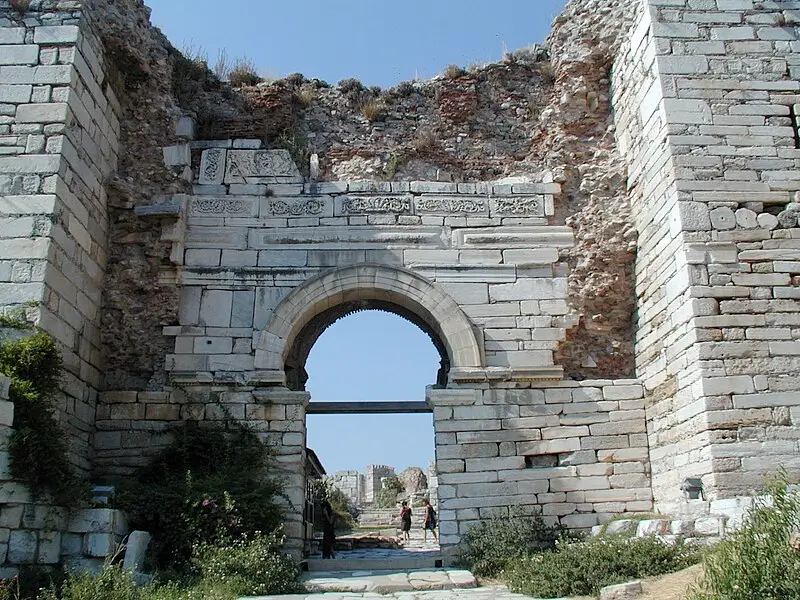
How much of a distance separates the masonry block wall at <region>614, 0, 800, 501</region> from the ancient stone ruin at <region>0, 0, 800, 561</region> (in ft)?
0.10

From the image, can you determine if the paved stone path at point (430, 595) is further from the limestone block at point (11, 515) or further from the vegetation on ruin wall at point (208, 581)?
the limestone block at point (11, 515)

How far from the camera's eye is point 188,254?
10.3 m

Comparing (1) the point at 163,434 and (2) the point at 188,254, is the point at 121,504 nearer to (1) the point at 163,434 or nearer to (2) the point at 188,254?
(1) the point at 163,434

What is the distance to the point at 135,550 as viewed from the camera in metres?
7.80

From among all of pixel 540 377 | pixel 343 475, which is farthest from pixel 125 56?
pixel 343 475

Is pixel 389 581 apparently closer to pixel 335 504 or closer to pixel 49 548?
pixel 49 548

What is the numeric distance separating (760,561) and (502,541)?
3.82 metres

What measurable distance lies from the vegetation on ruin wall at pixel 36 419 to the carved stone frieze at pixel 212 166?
11.4 ft

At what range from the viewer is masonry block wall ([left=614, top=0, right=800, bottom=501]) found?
8.02m

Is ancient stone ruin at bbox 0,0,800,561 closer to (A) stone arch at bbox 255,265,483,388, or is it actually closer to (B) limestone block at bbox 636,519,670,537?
(A) stone arch at bbox 255,265,483,388

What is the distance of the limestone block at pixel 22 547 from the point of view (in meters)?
7.16

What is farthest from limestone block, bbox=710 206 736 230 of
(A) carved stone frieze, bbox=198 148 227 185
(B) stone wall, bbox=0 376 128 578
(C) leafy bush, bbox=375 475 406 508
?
(C) leafy bush, bbox=375 475 406 508

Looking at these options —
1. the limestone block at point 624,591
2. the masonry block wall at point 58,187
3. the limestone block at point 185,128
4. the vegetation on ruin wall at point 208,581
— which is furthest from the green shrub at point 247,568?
the limestone block at point 185,128

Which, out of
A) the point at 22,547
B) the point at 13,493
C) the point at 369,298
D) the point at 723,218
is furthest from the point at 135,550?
the point at 723,218
